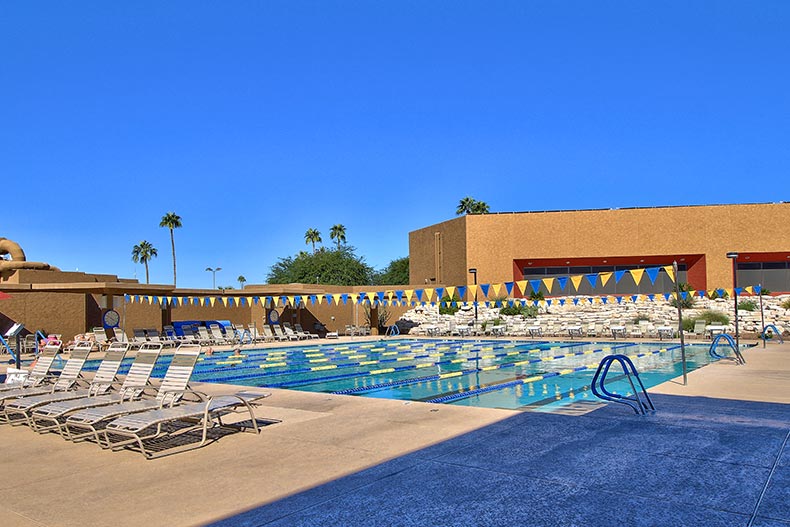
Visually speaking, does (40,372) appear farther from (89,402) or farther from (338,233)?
(338,233)

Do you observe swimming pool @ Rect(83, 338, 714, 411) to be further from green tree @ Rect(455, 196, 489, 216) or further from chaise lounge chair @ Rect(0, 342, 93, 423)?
green tree @ Rect(455, 196, 489, 216)

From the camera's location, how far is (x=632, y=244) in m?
38.4

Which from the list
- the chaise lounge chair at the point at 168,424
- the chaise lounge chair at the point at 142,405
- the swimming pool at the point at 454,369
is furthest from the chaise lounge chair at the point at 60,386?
the swimming pool at the point at 454,369

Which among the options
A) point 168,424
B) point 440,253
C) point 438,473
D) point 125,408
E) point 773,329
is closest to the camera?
point 438,473

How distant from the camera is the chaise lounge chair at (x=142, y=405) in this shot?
622 centimetres

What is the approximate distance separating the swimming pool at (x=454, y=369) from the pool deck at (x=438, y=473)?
10.1 feet

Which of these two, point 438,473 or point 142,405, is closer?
point 438,473

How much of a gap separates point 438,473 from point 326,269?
55761 millimetres

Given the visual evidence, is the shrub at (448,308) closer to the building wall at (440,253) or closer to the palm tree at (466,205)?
the building wall at (440,253)

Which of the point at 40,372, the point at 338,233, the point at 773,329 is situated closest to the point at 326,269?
the point at 338,233

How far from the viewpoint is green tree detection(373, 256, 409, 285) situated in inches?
2753

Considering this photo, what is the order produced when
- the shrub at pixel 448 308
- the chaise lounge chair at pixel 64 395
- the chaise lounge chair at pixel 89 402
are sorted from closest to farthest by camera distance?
the chaise lounge chair at pixel 89 402 < the chaise lounge chair at pixel 64 395 < the shrub at pixel 448 308

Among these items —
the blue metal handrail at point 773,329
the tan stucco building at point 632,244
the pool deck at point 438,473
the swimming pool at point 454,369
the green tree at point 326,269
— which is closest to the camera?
the pool deck at point 438,473

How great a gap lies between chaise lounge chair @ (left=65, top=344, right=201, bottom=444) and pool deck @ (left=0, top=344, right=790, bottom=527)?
27 cm
